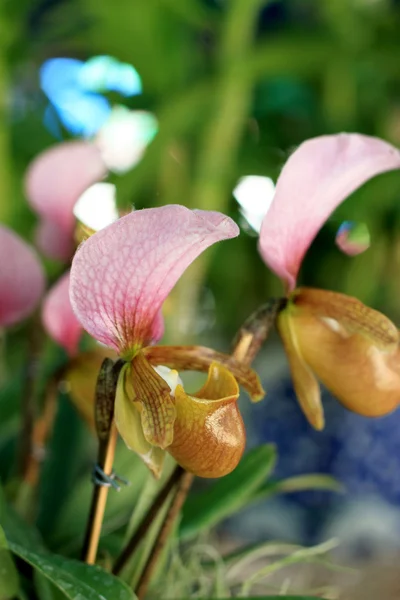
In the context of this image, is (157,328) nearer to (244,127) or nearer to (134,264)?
(134,264)

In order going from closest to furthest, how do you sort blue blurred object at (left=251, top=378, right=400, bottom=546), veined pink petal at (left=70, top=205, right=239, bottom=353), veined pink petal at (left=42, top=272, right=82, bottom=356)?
1. veined pink petal at (left=70, top=205, right=239, bottom=353)
2. veined pink petal at (left=42, top=272, right=82, bottom=356)
3. blue blurred object at (left=251, top=378, right=400, bottom=546)

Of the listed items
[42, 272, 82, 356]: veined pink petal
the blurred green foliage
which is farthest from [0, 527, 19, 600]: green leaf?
the blurred green foliage

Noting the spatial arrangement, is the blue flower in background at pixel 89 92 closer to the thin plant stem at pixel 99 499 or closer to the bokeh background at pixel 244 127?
the bokeh background at pixel 244 127

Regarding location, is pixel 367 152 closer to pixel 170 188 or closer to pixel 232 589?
pixel 232 589

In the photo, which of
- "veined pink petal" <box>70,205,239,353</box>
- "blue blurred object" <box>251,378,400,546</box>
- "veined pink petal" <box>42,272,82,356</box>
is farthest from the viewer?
"blue blurred object" <box>251,378,400,546</box>

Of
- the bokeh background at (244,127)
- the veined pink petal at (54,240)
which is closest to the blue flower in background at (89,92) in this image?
the bokeh background at (244,127)

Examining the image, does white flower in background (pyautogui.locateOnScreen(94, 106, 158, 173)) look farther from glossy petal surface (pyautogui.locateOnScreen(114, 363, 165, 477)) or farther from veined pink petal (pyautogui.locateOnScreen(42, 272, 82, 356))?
glossy petal surface (pyautogui.locateOnScreen(114, 363, 165, 477))

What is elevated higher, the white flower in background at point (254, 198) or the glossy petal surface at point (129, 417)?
the white flower in background at point (254, 198)
